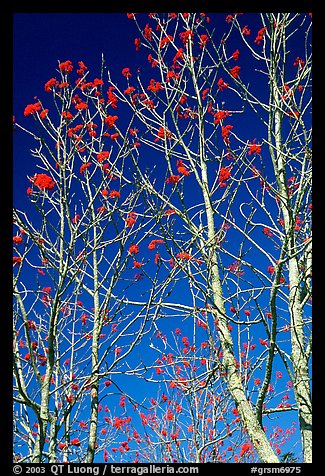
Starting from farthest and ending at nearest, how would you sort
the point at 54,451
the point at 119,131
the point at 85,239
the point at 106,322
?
1. the point at 119,131
2. the point at 106,322
3. the point at 85,239
4. the point at 54,451

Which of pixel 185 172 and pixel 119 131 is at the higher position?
pixel 119 131

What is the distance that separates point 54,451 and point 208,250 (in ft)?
6.64

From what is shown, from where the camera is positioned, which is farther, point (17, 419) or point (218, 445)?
point (218, 445)

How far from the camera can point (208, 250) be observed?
4.16 metres

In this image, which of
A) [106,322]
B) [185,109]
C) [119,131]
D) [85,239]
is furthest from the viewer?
[185,109]

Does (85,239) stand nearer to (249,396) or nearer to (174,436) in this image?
(249,396)

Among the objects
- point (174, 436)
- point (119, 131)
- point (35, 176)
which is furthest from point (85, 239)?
point (174, 436)

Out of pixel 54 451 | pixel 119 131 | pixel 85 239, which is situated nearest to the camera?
pixel 54 451

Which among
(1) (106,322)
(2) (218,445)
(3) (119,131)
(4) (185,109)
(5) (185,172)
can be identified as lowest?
(2) (218,445)

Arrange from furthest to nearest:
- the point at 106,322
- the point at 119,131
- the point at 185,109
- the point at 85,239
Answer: the point at 185,109
the point at 119,131
the point at 106,322
the point at 85,239
